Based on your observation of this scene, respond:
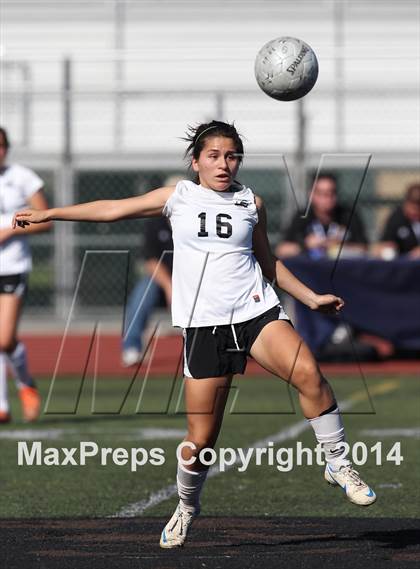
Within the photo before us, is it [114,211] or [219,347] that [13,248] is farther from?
[219,347]

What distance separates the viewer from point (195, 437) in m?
6.05

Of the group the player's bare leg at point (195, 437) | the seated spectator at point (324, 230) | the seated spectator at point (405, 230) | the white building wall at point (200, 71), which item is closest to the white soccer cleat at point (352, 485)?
the player's bare leg at point (195, 437)

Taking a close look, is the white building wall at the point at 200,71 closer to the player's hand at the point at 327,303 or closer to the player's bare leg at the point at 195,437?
the player's hand at the point at 327,303

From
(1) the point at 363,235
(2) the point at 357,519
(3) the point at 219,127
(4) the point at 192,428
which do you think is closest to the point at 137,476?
(2) the point at 357,519

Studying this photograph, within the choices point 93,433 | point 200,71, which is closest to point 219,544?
point 93,433

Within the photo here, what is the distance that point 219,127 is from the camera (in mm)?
6086

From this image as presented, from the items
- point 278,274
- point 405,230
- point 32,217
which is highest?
point 32,217

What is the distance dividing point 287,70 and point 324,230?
834cm

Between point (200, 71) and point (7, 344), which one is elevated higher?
point (200, 71)

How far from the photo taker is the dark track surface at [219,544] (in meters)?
5.74

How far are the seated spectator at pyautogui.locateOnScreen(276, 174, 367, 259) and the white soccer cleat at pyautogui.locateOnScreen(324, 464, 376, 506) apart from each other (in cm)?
876

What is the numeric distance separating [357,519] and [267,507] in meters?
0.60

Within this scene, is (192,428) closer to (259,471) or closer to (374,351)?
(259,471)

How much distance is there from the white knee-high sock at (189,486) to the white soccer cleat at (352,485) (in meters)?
0.61
